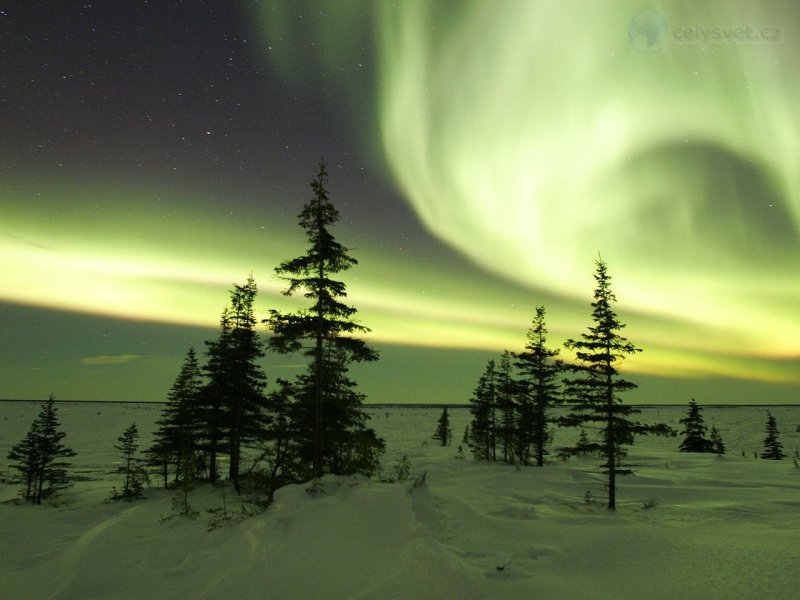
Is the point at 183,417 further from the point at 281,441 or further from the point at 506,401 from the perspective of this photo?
the point at 506,401

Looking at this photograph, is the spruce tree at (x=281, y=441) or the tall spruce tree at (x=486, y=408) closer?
the spruce tree at (x=281, y=441)

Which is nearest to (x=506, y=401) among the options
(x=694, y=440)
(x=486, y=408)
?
(x=486, y=408)

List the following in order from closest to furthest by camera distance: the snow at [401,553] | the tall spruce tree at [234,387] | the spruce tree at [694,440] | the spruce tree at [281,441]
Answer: the snow at [401,553] < the spruce tree at [281,441] < the tall spruce tree at [234,387] < the spruce tree at [694,440]

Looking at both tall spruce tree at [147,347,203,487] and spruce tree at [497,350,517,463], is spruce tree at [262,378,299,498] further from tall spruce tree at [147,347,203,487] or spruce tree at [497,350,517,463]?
spruce tree at [497,350,517,463]

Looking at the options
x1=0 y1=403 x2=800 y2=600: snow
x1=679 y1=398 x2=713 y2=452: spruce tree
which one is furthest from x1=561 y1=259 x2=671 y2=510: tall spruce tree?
x1=679 y1=398 x2=713 y2=452: spruce tree

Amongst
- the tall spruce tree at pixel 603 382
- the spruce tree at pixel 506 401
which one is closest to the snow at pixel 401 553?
the tall spruce tree at pixel 603 382

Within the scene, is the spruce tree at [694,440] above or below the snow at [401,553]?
below

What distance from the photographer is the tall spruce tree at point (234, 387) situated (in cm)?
2748

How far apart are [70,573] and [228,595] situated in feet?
20.0

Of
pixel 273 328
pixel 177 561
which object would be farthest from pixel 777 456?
pixel 177 561

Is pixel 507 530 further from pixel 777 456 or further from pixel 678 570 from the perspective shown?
pixel 777 456

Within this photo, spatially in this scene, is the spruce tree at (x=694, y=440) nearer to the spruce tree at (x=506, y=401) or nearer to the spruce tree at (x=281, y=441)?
the spruce tree at (x=506, y=401)

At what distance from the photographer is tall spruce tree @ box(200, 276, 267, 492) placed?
27484 mm

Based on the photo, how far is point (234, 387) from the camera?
27.6 meters
